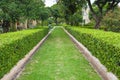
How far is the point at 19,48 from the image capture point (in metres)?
11.3

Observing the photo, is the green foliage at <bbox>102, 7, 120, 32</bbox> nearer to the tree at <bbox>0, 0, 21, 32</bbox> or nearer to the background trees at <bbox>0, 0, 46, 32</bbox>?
the background trees at <bbox>0, 0, 46, 32</bbox>

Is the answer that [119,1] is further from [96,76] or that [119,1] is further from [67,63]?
[96,76]

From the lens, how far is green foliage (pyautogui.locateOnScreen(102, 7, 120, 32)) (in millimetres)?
32562

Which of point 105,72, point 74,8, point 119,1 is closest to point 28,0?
point 119,1

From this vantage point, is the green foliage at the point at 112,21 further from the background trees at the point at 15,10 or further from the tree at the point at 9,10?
the tree at the point at 9,10

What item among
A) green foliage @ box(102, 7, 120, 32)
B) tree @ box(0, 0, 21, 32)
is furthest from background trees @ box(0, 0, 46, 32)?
green foliage @ box(102, 7, 120, 32)

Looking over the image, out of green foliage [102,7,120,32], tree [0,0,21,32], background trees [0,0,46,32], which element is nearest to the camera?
tree [0,0,21,32]

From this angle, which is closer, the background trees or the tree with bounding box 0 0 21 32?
the tree with bounding box 0 0 21 32

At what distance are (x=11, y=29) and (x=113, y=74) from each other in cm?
2371

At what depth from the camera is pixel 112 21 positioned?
33094 mm

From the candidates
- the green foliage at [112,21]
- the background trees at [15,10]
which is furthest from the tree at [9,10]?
the green foliage at [112,21]

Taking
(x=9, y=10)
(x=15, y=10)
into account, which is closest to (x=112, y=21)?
(x=15, y=10)

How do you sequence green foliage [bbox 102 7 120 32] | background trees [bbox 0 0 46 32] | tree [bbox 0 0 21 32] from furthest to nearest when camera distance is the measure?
green foliage [bbox 102 7 120 32]
background trees [bbox 0 0 46 32]
tree [bbox 0 0 21 32]

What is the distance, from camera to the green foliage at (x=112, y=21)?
1282 inches
